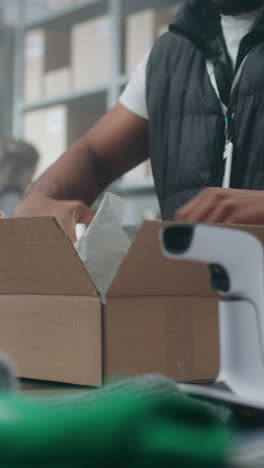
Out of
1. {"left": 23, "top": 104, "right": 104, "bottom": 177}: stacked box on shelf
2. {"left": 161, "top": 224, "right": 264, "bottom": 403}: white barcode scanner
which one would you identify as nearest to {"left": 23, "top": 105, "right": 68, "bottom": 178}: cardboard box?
{"left": 23, "top": 104, "right": 104, "bottom": 177}: stacked box on shelf

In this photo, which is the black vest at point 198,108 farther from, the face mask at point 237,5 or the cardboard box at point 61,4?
the cardboard box at point 61,4

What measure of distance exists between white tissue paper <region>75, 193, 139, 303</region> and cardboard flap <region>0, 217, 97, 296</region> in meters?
0.02

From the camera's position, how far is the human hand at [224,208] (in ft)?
2.04

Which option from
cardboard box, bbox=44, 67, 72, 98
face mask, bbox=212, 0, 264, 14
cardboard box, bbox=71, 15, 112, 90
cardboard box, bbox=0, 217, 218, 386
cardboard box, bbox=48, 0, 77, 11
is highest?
cardboard box, bbox=48, 0, 77, 11

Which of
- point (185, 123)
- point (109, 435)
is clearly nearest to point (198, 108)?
point (185, 123)

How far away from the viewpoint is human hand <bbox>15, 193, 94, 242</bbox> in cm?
80

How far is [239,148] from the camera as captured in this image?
0.97 m

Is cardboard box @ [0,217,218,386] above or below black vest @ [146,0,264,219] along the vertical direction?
below

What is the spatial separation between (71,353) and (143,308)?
0.25 ft

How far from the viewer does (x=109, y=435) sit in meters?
0.26

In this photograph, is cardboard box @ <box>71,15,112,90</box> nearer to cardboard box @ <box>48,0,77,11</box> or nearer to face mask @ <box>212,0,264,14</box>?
cardboard box @ <box>48,0,77,11</box>

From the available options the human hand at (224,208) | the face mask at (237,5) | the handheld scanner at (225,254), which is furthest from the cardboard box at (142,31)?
the handheld scanner at (225,254)

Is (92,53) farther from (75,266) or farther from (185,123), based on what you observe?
(75,266)

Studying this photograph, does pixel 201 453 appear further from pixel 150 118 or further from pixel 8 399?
pixel 150 118
